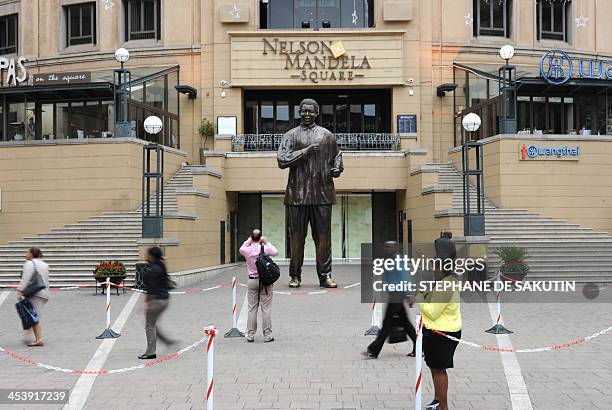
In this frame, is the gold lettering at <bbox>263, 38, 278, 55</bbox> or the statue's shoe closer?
the statue's shoe

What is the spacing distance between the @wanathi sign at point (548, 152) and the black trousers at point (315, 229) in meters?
11.5

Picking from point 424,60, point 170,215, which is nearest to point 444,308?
point 170,215

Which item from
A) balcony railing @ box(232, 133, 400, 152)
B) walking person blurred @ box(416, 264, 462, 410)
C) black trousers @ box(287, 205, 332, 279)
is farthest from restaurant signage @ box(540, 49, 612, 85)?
walking person blurred @ box(416, 264, 462, 410)

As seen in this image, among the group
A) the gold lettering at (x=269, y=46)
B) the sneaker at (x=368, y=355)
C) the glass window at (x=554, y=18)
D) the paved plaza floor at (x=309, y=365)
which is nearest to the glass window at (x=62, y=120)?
the gold lettering at (x=269, y=46)

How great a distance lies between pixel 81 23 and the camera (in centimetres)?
3444

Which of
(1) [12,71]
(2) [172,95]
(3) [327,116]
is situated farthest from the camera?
(3) [327,116]

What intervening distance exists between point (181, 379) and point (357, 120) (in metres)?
26.2

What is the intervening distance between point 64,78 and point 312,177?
57.9 ft

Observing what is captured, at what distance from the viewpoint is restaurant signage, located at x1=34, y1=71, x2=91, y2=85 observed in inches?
1177

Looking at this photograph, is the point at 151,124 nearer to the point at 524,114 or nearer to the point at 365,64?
the point at 365,64

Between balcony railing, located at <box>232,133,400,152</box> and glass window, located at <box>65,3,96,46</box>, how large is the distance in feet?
33.4

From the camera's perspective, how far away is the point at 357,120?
33781 mm

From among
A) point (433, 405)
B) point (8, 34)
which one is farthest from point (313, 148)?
point (8, 34)

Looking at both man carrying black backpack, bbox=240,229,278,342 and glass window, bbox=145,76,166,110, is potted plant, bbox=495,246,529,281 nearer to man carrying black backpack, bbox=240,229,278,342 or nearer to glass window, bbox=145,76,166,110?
man carrying black backpack, bbox=240,229,278,342
